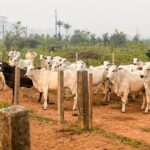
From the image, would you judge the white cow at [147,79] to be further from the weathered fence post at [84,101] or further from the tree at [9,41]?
the tree at [9,41]

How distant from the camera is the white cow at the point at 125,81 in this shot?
1330cm

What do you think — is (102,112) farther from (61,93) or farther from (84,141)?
(84,141)

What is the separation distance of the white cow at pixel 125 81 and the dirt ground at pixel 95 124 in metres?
0.61

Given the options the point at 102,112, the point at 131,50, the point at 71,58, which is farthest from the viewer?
the point at 131,50

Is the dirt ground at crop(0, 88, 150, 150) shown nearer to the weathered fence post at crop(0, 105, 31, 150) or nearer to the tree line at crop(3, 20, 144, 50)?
the weathered fence post at crop(0, 105, 31, 150)

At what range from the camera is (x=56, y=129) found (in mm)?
8984

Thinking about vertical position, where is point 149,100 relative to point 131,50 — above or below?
below

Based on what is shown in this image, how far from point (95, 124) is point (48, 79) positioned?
3905 mm

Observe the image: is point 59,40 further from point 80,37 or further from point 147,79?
point 147,79

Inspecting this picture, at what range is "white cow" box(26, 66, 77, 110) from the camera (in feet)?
42.6

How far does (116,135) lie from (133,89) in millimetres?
5133

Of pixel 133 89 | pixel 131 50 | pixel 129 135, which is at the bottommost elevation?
pixel 129 135

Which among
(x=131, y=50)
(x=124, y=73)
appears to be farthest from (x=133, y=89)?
(x=131, y=50)

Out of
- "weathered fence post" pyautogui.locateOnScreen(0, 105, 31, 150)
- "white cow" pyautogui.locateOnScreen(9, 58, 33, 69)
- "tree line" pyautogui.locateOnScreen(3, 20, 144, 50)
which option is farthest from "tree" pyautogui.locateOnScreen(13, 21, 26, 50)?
"weathered fence post" pyautogui.locateOnScreen(0, 105, 31, 150)
